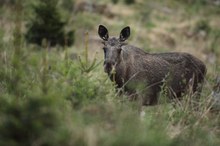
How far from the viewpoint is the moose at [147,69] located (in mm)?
9156

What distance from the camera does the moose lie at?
9.16m

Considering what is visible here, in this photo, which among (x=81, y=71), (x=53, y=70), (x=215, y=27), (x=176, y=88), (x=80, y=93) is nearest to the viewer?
(x=80, y=93)

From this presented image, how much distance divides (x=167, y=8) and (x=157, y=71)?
74.6 ft

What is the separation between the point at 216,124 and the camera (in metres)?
7.09

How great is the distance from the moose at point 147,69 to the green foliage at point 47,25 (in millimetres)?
7386

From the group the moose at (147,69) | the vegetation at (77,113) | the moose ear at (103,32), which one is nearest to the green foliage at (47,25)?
the vegetation at (77,113)

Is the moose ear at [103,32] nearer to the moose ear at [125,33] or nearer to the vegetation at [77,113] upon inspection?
the moose ear at [125,33]

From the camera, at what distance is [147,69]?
10.1 m

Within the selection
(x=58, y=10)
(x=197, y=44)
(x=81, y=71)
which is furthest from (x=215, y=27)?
(x=81, y=71)

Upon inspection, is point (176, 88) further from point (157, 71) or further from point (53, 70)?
point (53, 70)

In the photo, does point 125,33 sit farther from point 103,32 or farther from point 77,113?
point 77,113

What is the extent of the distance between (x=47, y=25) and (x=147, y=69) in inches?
330

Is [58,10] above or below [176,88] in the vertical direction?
above

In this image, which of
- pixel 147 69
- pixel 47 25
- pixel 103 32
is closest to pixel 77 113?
pixel 103 32
